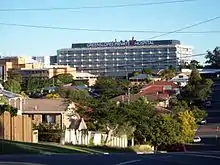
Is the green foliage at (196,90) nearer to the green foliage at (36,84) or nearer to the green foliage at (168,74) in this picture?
the green foliage at (36,84)

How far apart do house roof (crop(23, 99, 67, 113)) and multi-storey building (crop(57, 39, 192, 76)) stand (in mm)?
50564

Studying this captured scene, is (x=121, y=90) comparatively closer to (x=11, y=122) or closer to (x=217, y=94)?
(x=217, y=94)

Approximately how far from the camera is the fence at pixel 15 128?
98.6 ft

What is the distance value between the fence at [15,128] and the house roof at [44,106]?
51.1 ft

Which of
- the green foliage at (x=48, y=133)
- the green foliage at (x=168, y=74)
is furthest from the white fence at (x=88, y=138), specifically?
the green foliage at (x=168, y=74)

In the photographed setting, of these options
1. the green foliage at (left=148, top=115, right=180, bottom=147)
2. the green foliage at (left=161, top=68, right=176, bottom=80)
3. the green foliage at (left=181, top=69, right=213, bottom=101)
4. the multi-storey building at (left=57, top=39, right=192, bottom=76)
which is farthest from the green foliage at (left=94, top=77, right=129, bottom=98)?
the green foliage at (left=148, top=115, right=180, bottom=147)

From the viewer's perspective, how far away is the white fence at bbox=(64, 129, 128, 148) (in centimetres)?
3875

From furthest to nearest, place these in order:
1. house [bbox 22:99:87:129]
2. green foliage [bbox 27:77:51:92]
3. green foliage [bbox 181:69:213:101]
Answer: green foliage [bbox 27:77:51:92] → green foliage [bbox 181:69:213:101] → house [bbox 22:99:87:129]

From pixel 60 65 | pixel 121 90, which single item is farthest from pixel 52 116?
pixel 60 65

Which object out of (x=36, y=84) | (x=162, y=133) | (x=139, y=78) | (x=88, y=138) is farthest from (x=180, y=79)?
(x=88, y=138)

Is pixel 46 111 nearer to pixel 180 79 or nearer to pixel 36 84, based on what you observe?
pixel 36 84

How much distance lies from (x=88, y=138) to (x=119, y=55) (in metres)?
70.9

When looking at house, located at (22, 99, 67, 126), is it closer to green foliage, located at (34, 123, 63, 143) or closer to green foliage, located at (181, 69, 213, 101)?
green foliage, located at (34, 123, 63, 143)

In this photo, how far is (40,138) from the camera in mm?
37656
